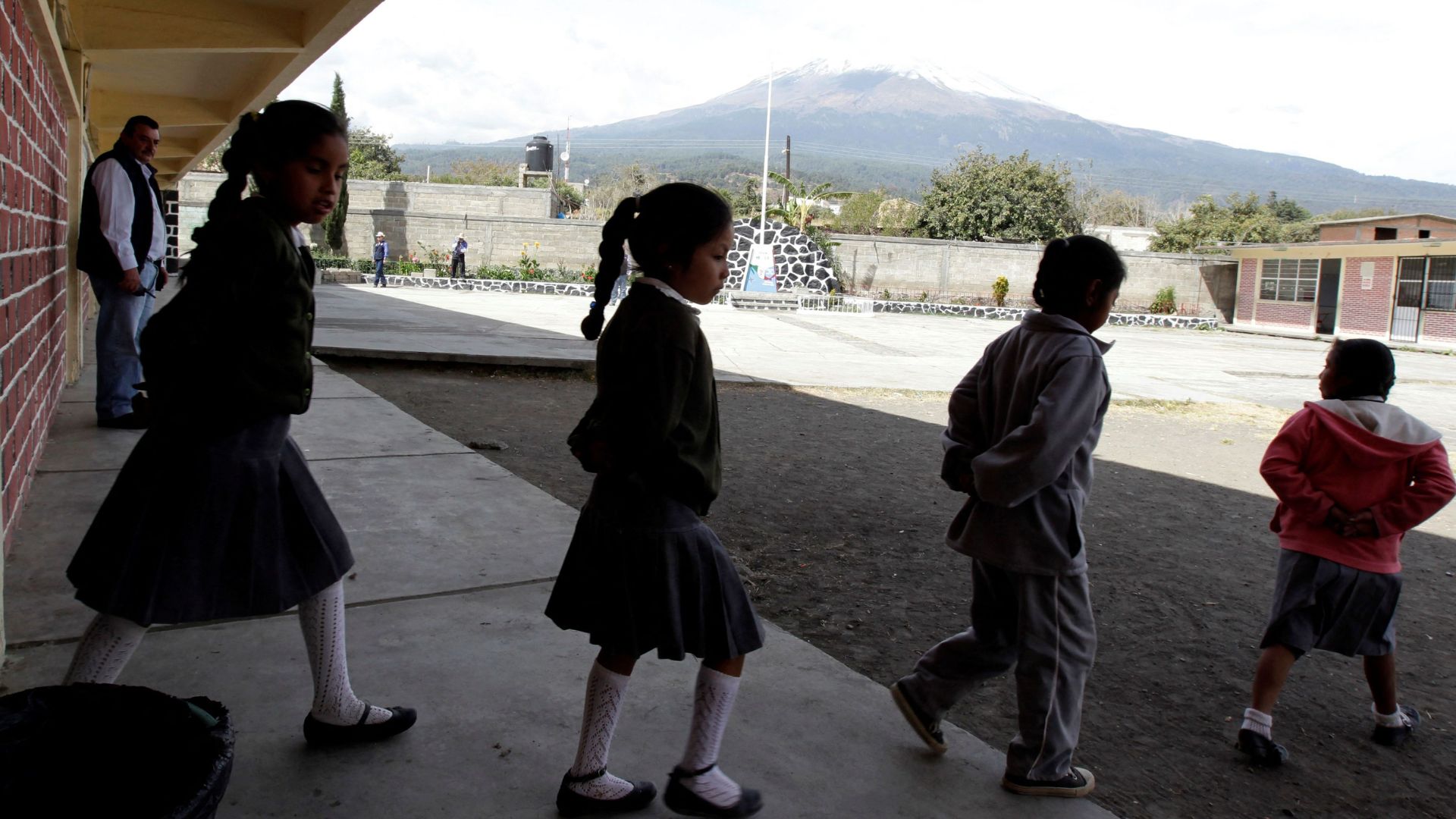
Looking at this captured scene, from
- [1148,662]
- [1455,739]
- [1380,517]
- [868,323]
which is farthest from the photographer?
[868,323]

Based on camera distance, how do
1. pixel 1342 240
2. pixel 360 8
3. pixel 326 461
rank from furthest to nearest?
pixel 1342 240
pixel 360 8
pixel 326 461

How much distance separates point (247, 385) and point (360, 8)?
4.00 metres

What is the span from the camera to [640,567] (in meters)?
1.93

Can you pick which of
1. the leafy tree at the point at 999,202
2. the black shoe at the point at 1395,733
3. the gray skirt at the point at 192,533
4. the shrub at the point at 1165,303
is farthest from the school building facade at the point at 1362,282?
the gray skirt at the point at 192,533

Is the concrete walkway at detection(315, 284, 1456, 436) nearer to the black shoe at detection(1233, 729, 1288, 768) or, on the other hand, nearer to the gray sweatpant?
the black shoe at detection(1233, 729, 1288, 768)

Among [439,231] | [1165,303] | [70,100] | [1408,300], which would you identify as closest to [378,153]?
[439,231]

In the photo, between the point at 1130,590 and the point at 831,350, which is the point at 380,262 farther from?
the point at 1130,590

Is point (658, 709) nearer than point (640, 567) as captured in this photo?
No

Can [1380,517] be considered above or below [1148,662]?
above

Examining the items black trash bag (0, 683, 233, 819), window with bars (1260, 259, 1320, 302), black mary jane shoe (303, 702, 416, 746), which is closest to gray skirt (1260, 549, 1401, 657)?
black mary jane shoe (303, 702, 416, 746)

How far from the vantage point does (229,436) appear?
1.93 m

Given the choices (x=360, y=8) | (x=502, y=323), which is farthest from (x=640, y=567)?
(x=502, y=323)

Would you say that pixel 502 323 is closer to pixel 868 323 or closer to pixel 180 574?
pixel 868 323

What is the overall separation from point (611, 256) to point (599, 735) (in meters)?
0.95
